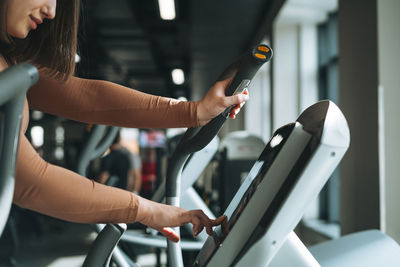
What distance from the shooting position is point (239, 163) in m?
3.58

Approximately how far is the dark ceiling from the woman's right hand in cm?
350

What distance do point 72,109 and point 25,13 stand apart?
259 mm

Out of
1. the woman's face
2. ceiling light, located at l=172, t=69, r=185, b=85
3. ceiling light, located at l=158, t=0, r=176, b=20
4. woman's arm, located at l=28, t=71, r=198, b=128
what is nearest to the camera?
the woman's face

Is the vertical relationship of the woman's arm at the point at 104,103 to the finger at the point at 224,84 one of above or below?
below

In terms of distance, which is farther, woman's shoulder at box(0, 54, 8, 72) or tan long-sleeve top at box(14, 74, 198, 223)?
woman's shoulder at box(0, 54, 8, 72)

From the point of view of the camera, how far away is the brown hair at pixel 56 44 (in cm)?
99

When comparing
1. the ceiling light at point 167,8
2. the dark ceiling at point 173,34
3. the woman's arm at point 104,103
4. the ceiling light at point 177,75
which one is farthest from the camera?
the ceiling light at point 177,75

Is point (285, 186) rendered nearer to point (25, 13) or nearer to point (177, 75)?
point (25, 13)

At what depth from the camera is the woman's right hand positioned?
2.50ft

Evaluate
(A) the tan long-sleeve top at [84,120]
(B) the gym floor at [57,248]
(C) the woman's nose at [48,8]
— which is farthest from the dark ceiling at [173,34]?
(C) the woman's nose at [48,8]

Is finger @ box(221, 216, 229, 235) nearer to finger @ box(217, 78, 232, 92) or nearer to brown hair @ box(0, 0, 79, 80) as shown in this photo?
finger @ box(217, 78, 232, 92)

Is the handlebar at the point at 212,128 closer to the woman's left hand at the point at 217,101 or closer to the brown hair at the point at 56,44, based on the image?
the woman's left hand at the point at 217,101

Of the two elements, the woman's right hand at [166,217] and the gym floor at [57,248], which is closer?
the woman's right hand at [166,217]

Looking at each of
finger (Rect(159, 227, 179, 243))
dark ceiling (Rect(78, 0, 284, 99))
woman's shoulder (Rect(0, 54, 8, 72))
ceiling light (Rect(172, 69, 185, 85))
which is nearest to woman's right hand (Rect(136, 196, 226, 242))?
finger (Rect(159, 227, 179, 243))
